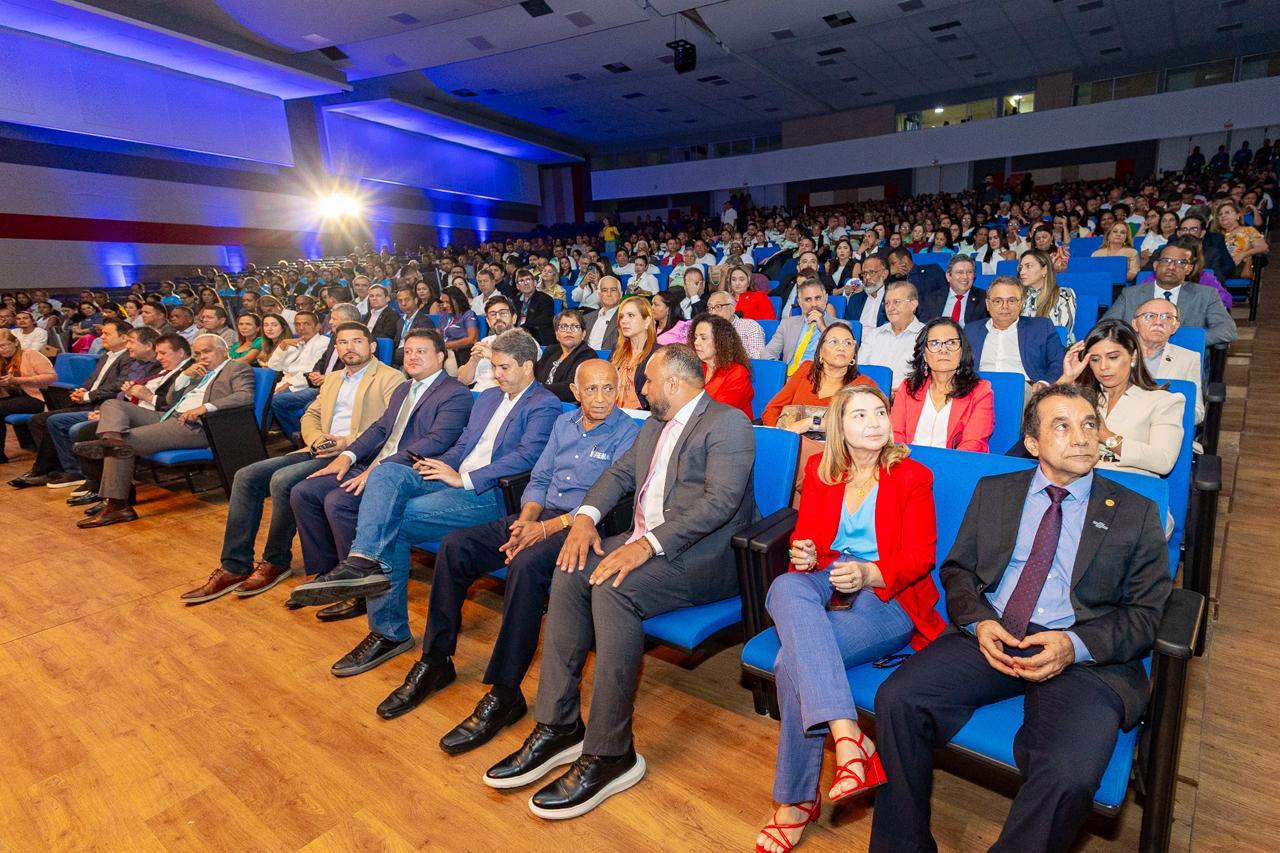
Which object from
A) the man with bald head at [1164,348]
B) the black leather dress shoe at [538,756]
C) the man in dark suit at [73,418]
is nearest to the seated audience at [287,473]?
the black leather dress shoe at [538,756]

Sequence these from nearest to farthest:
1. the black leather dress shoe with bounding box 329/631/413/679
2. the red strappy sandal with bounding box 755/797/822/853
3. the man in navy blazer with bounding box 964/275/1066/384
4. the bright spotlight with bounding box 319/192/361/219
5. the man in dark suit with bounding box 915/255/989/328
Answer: the red strappy sandal with bounding box 755/797/822/853
the black leather dress shoe with bounding box 329/631/413/679
the man in navy blazer with bounding box 964/275/1066/384
the man in dark suit with bounding box 915/255/989/328
the bright spotlight with bounding box 319/192/361/219

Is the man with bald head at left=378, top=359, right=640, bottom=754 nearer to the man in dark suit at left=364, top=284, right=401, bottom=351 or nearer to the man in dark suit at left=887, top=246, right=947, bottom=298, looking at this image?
the man in dark suit at left=887, top=246, right=947, bottom=298

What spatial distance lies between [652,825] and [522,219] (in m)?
20.5

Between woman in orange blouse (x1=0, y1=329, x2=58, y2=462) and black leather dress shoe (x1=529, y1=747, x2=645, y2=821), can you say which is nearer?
black leather dress shoe (x1=529, y1=747, x2=645, y2=821)

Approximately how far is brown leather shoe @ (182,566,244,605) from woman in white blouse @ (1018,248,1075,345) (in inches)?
149

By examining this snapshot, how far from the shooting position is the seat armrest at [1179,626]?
112 centimetres

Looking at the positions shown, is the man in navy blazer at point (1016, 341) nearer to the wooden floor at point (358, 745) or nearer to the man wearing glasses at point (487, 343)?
the wooden floor at point (358, 745)

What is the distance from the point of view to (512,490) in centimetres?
234

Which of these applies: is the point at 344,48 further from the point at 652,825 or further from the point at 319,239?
the point at 652,825

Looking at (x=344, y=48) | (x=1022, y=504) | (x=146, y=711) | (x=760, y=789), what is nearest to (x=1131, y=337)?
(x=1022, y=504)

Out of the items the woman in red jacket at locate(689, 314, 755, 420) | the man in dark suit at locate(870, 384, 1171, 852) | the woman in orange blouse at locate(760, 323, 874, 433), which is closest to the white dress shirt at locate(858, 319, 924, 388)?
the woman in orange blouse at locate(760, 323, 874, 433)

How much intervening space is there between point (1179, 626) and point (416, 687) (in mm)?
1842

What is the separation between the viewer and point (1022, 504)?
1.49m

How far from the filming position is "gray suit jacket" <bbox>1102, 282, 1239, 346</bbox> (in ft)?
9.98
